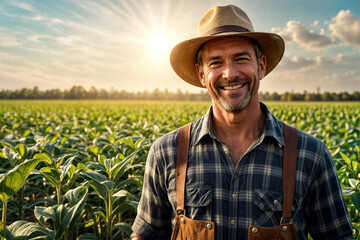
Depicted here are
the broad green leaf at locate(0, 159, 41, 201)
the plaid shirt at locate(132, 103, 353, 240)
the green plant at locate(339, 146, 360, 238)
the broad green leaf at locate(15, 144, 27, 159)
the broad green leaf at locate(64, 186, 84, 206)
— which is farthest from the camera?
the broad green leaf at locate(15, 144, 27, 159)

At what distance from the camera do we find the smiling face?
2014 mm

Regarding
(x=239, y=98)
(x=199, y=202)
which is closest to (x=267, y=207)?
(x=199, y=202)

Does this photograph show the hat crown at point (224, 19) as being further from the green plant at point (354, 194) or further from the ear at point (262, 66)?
the green plant at point (354, 194)

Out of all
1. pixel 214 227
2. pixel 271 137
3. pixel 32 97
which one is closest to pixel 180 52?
pixel 271 137

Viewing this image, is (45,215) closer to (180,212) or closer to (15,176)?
(15,176)

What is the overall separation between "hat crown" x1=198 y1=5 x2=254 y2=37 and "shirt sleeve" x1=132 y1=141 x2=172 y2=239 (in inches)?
34.4

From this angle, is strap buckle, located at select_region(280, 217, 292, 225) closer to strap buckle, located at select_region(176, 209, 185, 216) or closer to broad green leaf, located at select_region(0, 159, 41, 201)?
strap buckle, located at select_region(176, 209, 185, 216)

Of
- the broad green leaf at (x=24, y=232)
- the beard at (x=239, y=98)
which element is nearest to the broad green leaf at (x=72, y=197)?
the broad green leaf at (x=24, y=232)

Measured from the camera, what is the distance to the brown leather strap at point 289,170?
6.01ft

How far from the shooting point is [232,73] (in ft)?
6.54

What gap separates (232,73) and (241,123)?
0.34m

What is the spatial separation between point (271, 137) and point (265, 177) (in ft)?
0.82

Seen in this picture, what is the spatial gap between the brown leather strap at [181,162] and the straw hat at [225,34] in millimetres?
565

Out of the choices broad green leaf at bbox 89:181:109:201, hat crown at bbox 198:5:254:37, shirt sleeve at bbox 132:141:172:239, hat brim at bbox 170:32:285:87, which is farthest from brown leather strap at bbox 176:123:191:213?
broad green leaf at bbox 89:181:109:201
